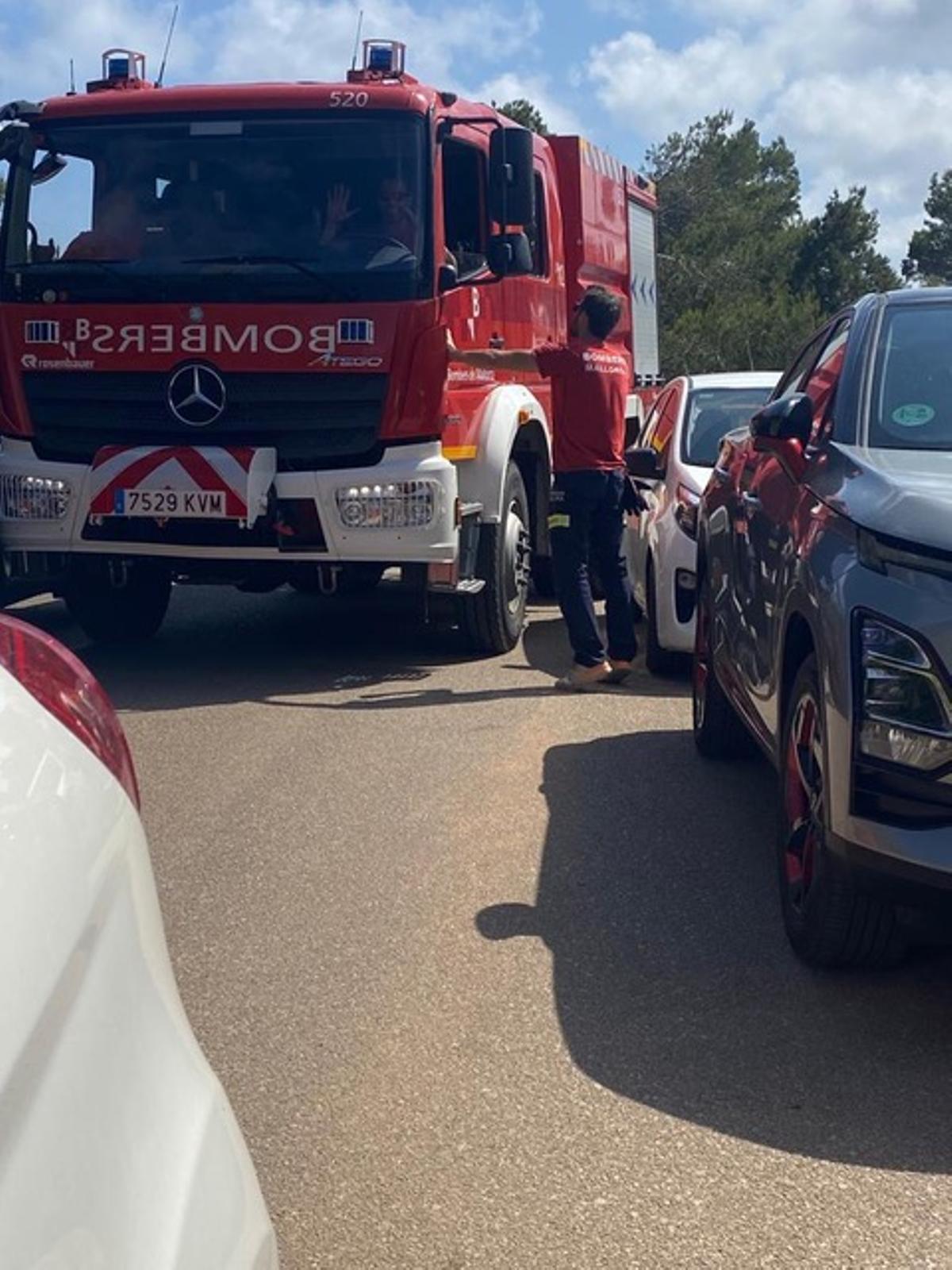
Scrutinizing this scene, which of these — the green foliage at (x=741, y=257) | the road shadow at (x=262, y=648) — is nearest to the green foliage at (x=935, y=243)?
the green foliage at (x=741, y=257)

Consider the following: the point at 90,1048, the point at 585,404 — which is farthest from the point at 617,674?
the point at 90,1048

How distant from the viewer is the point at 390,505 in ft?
30.6

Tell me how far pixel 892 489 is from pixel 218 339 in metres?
5.32

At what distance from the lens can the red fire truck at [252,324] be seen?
9.25 meters

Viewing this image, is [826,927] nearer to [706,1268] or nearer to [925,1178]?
[925,1178]

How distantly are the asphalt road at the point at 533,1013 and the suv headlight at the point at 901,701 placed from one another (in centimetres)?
74

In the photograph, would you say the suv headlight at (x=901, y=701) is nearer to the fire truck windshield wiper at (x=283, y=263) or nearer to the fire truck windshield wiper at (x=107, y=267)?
the fire truck windshield wiper at (x=283, y=263)

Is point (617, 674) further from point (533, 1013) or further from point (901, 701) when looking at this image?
point (901, 701)

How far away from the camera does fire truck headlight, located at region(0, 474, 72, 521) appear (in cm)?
954

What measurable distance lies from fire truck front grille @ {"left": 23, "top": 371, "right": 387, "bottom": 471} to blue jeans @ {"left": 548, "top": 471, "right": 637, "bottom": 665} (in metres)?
1.10

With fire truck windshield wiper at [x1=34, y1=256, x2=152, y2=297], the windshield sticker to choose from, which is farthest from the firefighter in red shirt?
the windshield sticker

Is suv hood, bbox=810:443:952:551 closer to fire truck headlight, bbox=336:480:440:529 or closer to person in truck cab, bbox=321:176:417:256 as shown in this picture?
fire truck headlight, bbox=336:480:440:529

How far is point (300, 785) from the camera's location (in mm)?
7230

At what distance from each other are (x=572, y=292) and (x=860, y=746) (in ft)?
29.6
